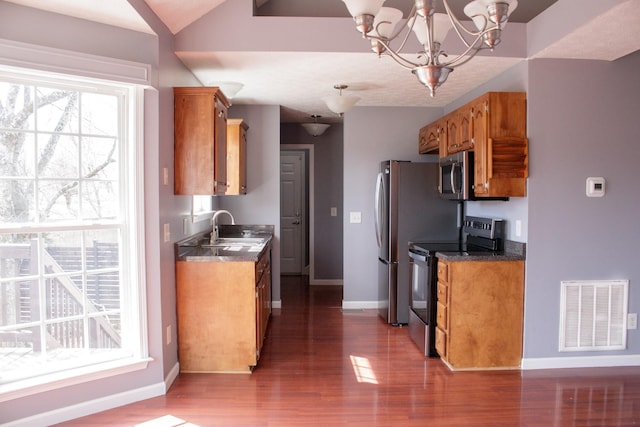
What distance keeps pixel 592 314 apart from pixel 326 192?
3.99 m

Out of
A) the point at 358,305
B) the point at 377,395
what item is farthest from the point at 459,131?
the point at 358,305

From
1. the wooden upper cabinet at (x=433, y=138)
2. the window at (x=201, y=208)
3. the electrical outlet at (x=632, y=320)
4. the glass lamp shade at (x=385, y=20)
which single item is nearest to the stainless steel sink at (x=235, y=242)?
the window at (x=201, y=208)

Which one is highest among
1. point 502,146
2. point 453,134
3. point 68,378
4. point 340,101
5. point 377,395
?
point 340,101

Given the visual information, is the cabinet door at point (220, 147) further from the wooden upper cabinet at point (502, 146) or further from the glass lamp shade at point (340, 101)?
the wooden upper cabinet at point (502, 146)

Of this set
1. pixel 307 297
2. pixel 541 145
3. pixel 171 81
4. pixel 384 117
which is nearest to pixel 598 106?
pixel 541 145

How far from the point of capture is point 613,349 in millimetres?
3391

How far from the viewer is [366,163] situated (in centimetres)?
514

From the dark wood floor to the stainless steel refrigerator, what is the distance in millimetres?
771

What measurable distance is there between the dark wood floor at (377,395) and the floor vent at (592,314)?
0.74ft

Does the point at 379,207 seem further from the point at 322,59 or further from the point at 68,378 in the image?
the point at 68,378

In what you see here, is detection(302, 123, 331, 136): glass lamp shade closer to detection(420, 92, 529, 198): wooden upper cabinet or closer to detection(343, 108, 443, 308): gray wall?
detection(343, 108, 443, 308): gray wall

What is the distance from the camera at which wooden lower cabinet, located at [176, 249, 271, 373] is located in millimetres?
3232

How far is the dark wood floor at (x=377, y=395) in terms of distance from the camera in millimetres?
2600

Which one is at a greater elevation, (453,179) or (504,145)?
(504,145)
